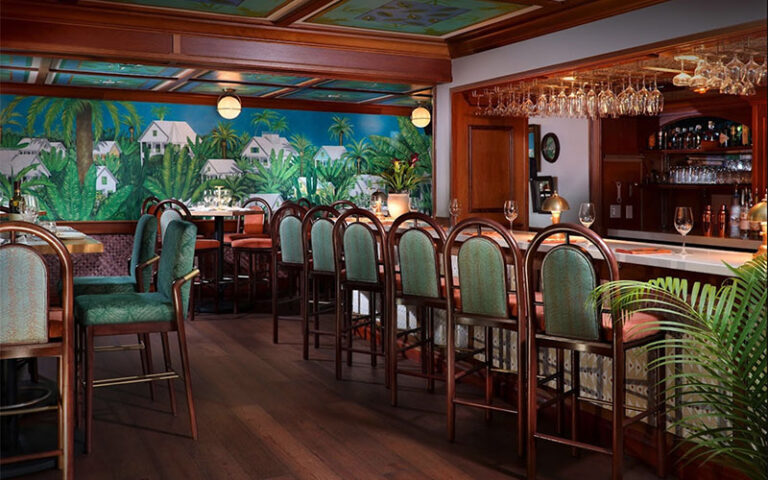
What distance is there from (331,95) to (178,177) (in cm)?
220

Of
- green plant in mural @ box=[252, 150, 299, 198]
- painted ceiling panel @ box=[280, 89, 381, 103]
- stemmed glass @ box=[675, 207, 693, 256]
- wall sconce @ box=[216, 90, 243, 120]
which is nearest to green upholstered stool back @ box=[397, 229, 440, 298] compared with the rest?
stemmed glass @ box=[675, 207, 693, 256]

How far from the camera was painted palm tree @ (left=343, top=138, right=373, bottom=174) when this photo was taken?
34.4 ft

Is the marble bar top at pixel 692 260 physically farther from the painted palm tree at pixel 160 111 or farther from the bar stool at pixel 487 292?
the painted palm tree at pixel 160 111

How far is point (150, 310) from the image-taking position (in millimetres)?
3545

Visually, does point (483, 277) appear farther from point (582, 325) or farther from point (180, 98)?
point (180, 98)

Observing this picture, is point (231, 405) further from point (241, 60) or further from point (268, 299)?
point (268, 299)

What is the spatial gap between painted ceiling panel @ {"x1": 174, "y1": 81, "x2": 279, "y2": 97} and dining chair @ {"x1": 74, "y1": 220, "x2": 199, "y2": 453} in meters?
5.16

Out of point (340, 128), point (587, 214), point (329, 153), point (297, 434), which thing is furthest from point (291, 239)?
point (340, 128)

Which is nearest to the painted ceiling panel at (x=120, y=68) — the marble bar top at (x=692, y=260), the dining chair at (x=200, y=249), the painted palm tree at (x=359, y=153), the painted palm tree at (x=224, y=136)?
the dining chair at (x=200, y=249)

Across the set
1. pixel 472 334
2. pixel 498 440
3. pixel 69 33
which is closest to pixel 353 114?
pixel 69 33

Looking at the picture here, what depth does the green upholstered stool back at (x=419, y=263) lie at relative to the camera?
4020 millimetres

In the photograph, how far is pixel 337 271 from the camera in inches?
195

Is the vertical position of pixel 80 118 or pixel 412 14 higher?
pixel 412 14

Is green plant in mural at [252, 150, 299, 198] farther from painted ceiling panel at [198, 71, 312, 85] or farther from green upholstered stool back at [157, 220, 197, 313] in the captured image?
green upholstered stool back at [157, 220, 197, 313]
